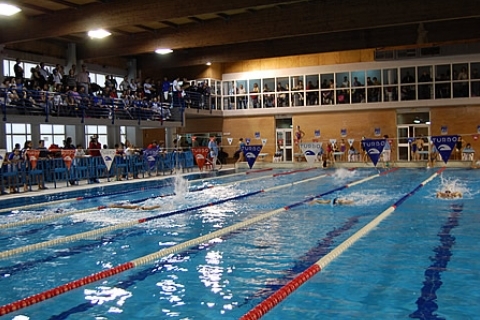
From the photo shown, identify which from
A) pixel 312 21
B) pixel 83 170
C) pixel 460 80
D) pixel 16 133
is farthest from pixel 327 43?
pixel 16 133

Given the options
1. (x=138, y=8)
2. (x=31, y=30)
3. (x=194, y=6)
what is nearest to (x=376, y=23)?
(x=194, y=6)

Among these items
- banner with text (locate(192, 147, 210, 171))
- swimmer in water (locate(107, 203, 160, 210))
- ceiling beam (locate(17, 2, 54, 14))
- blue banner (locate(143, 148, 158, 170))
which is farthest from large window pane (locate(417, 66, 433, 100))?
swimmer in water (locate(107, 203, 160, 210))

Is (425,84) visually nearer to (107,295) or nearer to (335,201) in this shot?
(335,201)

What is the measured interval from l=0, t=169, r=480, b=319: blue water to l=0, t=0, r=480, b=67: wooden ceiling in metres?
6.10

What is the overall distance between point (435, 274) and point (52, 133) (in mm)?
Answer: 19740

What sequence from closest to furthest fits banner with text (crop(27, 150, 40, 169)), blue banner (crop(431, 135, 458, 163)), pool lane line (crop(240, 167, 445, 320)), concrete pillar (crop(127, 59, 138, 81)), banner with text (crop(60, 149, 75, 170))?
pool lane line (crop(240, 167, 445, 320))
banner with text (crop(27, 150, 40, 169))
banner with text (crop(60, 149, 75, 170))
blue banner (crop(431, 135, 458, 163))
concrete pillar (crop(127, 59, 138, 81))

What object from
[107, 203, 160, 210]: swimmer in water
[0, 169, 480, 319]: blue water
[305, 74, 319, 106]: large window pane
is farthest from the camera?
[305, 74, 319, 106]: large window pane

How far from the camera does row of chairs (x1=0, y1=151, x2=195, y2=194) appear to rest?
14.1m

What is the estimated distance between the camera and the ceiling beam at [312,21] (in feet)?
47.4

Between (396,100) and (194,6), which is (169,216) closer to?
(194,6)

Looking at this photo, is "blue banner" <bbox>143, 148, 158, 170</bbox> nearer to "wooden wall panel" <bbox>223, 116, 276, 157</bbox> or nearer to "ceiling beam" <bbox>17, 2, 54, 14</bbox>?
"ceiling beam" <bbox>17, 2, 54, 14</bbox>

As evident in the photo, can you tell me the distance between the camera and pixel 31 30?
16.2 m

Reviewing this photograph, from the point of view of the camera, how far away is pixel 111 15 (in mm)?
14758

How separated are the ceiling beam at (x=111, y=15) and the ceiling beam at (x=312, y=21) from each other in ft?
11.6
